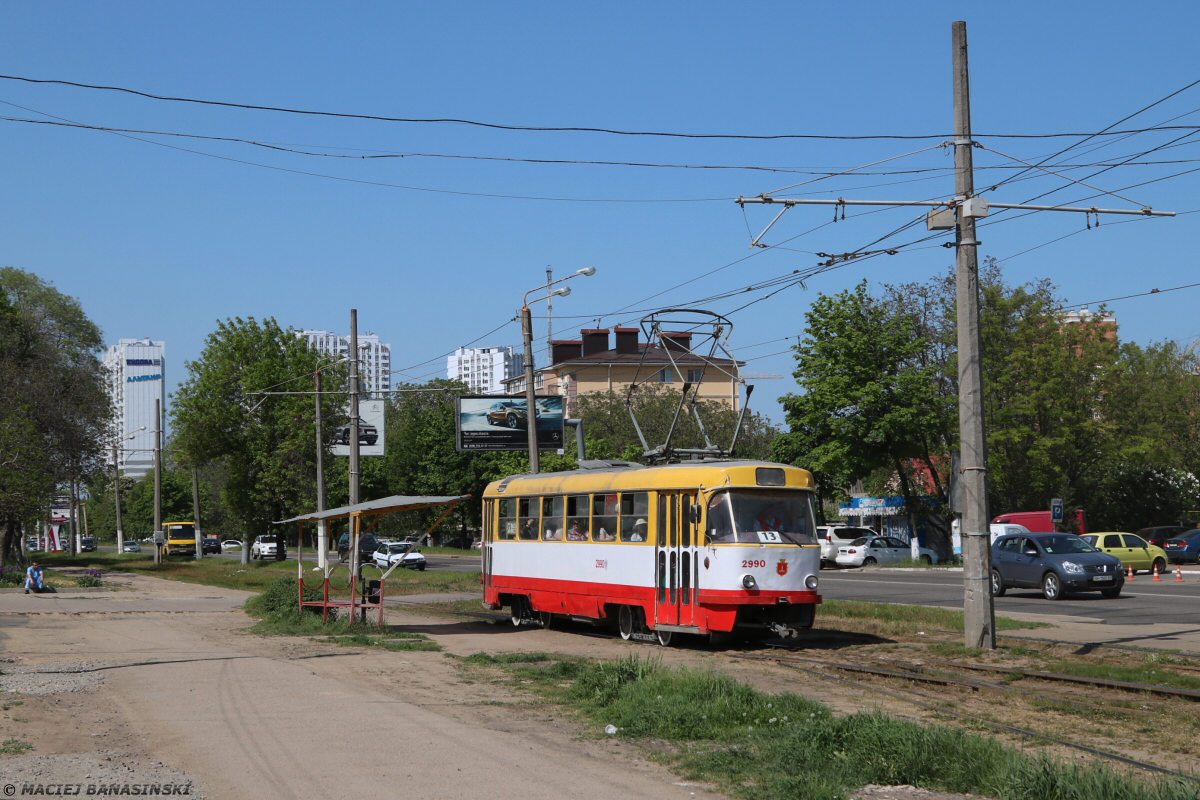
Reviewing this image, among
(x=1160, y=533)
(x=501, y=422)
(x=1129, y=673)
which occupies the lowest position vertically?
(x=1160, y=533)

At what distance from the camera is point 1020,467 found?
5259 cm

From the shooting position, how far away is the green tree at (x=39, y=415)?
44438 millimetres

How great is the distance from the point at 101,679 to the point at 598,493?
27.8ft

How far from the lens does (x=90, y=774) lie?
8.21 meters

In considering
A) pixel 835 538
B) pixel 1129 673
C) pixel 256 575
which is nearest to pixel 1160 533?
pixel 835 538

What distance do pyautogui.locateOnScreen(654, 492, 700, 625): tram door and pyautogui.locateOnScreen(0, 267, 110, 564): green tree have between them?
3451 centimetres

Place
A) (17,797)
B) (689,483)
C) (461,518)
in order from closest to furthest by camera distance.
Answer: (17,797) < (689,483) < (461,518)

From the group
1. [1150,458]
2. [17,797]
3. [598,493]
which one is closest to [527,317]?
[598,493]

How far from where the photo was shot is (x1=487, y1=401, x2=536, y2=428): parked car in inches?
1918

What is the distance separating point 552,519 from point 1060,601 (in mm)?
12644

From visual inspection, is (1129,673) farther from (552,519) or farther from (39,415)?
(39,415)

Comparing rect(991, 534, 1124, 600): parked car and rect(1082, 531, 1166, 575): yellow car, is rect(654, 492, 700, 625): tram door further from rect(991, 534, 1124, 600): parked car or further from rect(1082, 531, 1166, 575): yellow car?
rect(1082, 531, 1166, 575): yellow car

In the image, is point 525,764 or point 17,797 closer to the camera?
point 17,797

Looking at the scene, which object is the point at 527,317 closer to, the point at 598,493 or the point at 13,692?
the point at 598,493
